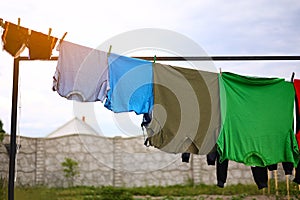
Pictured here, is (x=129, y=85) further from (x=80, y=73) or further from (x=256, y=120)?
(x=256, y=120)

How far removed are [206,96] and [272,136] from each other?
56 cm

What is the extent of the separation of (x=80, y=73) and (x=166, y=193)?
17.4 ft

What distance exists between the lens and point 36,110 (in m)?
6.65

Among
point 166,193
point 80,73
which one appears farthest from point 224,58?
point 166,193

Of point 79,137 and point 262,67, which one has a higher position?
point 262,67

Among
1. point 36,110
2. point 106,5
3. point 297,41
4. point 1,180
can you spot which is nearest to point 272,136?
point 297,41

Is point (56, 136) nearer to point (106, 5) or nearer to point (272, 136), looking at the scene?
point (106, 5)

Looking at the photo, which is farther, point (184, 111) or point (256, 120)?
point (256, 120)

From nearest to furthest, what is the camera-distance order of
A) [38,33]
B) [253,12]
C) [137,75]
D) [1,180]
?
[38,33]
[137,75]
[253,12]
[1,180]

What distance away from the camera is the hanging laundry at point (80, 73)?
9.05ft

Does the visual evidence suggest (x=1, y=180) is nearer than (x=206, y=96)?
No

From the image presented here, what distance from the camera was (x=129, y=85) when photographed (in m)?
2.91

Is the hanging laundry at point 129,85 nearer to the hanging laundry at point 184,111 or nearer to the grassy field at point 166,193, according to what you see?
the hanging laundry at point 184,111

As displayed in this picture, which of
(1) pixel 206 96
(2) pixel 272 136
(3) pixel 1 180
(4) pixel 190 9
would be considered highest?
(4) pixel 190 9
